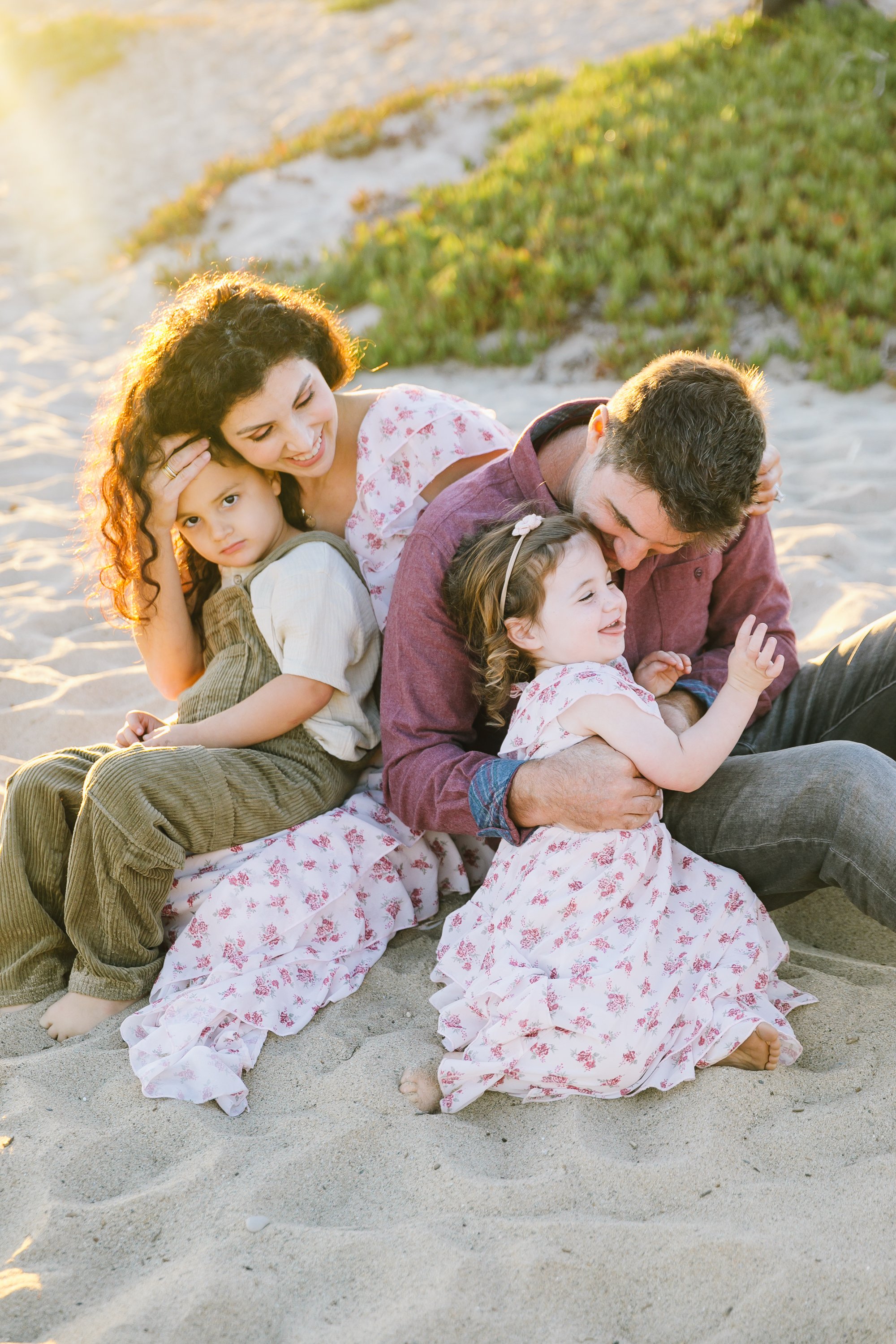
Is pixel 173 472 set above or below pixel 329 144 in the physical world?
below

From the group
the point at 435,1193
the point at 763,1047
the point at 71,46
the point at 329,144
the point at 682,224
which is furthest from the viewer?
the point at 71,46

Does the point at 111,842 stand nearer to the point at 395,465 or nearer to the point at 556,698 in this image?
the point at 556,698

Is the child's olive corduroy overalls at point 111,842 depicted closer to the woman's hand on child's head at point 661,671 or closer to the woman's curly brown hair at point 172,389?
the woman's curly brown hair at point 172,389

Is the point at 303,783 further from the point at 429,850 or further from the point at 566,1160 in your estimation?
the point at 566,1160

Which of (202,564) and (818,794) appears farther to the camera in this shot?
(202,564)

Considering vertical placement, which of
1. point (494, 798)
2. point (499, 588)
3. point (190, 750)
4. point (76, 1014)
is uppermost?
point (499, 588)

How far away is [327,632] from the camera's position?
2.98 meters

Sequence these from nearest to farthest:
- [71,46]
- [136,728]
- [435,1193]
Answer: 1. [435,1193]
2. [136,728]
3. [71,46]

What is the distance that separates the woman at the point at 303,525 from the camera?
2709 mm

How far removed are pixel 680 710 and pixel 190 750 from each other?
1.27m

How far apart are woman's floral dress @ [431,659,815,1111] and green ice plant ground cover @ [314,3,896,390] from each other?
14.9 feet

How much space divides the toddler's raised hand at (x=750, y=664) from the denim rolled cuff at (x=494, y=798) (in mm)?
546

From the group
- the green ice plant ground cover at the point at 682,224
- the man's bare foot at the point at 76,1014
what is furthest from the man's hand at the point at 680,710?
the green ice plant ground cover at the point at 682,224

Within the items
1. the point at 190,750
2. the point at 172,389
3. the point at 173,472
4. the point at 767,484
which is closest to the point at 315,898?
the point at 190,750
